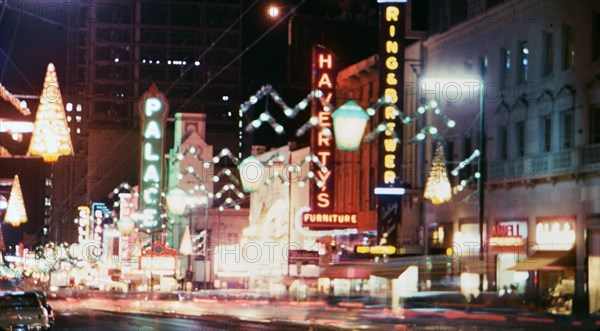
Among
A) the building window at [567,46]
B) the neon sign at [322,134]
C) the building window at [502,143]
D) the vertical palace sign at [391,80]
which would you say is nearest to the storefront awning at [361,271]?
the vertical palace sign at [391,80]

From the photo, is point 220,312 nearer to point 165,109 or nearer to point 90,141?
point 165,109

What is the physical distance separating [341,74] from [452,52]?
608 inches

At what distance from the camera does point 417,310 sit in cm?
4450

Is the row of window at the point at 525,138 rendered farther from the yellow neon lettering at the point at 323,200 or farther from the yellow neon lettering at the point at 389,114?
the yellow neon lettering at the point at 323,200

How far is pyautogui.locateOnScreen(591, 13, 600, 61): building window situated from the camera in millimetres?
41594

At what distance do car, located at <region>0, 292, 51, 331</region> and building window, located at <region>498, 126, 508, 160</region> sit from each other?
71.3 ft

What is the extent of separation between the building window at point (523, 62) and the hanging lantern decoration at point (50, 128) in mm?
23656

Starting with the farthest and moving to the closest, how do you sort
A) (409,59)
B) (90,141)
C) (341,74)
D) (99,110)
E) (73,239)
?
(73,239), (99,110), (90,141), (341,74), (409,59)

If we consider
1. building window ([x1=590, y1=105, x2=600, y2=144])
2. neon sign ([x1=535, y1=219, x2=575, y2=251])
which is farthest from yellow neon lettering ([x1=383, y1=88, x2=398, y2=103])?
building window ([x1=590, y1=105, x2=600, y2=144])

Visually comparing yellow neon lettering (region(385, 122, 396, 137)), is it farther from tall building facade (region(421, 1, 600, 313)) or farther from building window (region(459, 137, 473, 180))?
building window (region(459, 137, 473, 180))

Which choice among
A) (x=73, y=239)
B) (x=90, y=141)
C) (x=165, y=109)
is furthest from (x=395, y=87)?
(x=73, y=239)

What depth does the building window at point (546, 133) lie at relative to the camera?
150ft

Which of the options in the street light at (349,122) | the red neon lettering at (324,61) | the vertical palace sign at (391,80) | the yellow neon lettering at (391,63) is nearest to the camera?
the street light at (349,122)

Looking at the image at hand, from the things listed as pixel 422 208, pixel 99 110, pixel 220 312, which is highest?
pixel 99 110
